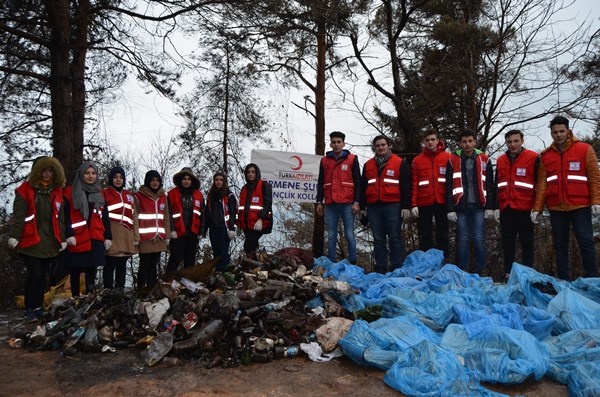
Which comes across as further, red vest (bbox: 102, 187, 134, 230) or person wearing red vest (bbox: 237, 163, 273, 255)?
person wearing red vest (bbox: 237, 163, 273, 255)

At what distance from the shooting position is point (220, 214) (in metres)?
6.48

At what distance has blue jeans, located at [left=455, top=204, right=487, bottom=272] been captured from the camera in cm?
583

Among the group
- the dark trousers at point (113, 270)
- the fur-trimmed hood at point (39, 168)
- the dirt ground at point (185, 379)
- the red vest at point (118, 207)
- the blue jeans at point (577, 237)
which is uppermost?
the fur-trimmed hood at point (39, 168)

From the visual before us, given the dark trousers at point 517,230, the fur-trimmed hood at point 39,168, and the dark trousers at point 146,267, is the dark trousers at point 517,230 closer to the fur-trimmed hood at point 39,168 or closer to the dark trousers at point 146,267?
the dark trousers at point 146,267

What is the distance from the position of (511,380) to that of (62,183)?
492cm

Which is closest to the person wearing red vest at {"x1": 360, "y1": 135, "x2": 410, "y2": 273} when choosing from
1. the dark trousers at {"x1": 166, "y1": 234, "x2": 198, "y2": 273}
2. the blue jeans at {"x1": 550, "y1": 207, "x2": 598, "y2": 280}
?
the blue jeans at {"x1": 550, "y1": 207, "x2": 598, "y2": 280}

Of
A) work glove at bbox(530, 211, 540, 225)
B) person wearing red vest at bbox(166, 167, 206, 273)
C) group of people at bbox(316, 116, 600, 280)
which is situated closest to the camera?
group of people at bbox(316, 116, 600, 280)

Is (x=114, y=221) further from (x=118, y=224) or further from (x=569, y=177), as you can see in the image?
(x=569, y=177)

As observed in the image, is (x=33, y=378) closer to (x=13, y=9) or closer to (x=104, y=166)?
(x=13, y=9)

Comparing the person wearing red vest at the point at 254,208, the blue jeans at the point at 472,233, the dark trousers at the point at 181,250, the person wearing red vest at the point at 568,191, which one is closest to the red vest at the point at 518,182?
the person wearing red vest at the point at 568,191

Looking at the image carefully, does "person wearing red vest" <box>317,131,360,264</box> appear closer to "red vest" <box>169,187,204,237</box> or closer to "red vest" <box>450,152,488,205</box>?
"red vest" <box>450,152,488,205</box>

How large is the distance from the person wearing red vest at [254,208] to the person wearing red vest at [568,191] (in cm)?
361

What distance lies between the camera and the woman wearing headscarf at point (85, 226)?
5.04 m

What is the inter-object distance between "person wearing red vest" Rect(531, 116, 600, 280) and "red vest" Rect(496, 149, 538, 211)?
0.33ft
